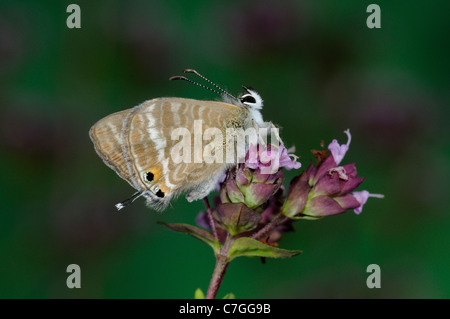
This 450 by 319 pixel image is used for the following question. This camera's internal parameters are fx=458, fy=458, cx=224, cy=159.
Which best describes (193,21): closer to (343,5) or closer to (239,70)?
(239,70)

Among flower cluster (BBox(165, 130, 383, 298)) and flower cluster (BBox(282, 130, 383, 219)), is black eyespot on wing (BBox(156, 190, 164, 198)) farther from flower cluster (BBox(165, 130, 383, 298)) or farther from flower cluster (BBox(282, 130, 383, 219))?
flower cluster (BBox(282, 130, 383, 219))

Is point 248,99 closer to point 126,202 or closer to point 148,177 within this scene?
point 148,177

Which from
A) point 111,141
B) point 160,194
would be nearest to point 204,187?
point 160,194

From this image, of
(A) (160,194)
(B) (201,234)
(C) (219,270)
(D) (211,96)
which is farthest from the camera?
(D) (211,96)

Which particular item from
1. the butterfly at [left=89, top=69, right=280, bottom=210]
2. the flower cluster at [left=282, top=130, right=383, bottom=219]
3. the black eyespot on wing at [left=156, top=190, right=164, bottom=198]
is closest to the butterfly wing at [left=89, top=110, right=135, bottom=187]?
the butterfly at [left=89, top=69, right=280, bottom=210]

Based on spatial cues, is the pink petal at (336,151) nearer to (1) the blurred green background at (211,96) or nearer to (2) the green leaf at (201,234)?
(2) the green leaf at (201,234)
